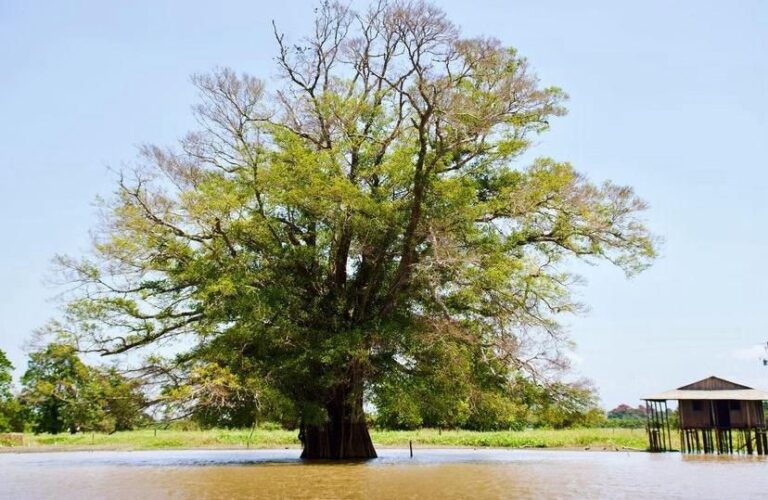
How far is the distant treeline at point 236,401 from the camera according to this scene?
2173cm

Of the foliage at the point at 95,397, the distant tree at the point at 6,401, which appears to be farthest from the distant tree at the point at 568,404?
the distant tree at the point at 6,401

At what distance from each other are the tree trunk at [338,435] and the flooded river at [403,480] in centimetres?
211

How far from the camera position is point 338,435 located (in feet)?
84.4

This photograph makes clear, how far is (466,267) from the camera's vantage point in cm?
2255

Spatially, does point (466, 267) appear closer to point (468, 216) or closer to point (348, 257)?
point (468, 216)

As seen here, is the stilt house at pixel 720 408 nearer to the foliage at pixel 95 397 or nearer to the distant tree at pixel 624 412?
the foliage at pixel 95 397

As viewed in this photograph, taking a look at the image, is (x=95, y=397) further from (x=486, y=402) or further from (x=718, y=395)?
(x=718, y=395)

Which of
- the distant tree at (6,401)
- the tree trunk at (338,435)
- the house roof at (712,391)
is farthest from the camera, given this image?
the distant tree at (6,401)

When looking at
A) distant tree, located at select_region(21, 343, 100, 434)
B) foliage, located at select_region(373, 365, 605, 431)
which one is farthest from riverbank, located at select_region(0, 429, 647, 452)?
distant tree, located at select_region(21, 343, 100, 434)

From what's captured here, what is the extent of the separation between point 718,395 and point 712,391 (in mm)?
534

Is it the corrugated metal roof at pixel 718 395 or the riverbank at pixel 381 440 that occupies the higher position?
the corrugated metal roof at pixel 718 395

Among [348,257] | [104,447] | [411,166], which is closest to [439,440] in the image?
[104,447]

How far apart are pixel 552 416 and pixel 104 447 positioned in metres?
29.3

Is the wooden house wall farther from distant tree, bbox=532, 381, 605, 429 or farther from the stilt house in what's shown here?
distant tree, bbox=532, 381, 605, 429
